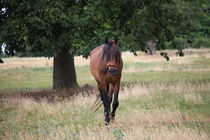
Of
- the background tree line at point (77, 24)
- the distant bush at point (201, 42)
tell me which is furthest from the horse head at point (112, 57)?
the distant bush at point (201, 42)

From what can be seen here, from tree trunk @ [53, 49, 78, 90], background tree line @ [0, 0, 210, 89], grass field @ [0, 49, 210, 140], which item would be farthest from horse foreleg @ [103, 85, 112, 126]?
tree trunk @ [53, 49, 78, 90]

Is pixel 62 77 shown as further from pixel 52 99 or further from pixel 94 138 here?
pixel 94 138

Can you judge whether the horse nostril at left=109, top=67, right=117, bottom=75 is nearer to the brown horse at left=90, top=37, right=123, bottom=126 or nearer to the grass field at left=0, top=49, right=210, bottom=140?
the brown horse at left=90, top=37, right=123, bottom=126

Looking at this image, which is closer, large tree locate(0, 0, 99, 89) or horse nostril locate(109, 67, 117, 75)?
horse nostril locate(109, 67, 117, 75)

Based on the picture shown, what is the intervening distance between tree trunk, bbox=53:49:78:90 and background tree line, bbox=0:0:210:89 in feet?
0.19

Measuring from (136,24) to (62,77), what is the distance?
5.63 meters

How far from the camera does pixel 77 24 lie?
15.0 meters

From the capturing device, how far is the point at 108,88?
31.0 ft

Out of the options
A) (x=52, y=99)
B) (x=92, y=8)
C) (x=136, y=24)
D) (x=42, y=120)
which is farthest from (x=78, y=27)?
(x=42, y=120)

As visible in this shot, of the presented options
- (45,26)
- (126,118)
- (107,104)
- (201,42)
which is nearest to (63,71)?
(45,26)

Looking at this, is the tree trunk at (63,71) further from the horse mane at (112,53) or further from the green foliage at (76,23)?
the horse mane at (112,53)

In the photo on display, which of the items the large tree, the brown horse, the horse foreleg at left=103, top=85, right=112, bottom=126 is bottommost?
the horse foreleg at left=103, top=85, right=112, bottom=126

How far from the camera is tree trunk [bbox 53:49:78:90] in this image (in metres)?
18.5

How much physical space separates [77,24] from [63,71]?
14.3ft
